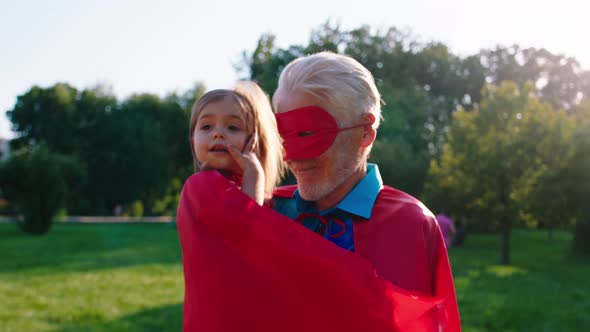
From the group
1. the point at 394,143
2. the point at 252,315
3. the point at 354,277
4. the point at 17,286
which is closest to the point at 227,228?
the point at 252,315

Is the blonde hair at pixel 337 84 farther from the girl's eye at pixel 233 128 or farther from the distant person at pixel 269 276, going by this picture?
the distant person at pixel 269 276

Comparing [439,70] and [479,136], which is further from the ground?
[439,70]

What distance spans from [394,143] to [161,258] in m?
9.62

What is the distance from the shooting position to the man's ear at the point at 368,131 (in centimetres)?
253

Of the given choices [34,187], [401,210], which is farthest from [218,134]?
[34,187]

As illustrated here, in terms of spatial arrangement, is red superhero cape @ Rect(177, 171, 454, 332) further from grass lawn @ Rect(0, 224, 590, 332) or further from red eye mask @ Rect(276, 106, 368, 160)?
grass lawn @ Rect(0, 224, 590, 332)

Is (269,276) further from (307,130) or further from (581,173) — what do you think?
(581,173)

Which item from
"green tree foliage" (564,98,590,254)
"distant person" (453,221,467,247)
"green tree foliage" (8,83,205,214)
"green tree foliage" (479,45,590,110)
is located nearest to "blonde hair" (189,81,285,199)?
"green tree foliage" (564,98,590,254)

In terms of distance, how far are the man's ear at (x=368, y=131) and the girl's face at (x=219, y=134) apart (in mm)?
470

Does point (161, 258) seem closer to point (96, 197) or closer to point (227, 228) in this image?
point (227, 228)

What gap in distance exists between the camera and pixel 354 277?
7.26ft

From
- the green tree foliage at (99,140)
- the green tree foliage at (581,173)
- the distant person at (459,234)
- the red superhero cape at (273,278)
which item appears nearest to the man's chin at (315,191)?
the red superhero cape at (273,278)

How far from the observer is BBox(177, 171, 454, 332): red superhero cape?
2.22 meters

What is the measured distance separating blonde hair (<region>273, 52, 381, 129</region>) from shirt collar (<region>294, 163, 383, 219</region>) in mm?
257
